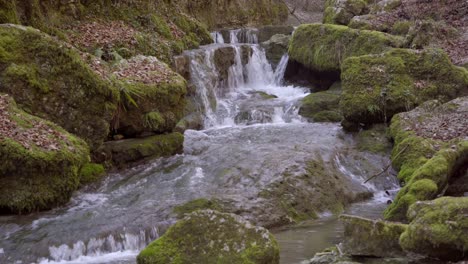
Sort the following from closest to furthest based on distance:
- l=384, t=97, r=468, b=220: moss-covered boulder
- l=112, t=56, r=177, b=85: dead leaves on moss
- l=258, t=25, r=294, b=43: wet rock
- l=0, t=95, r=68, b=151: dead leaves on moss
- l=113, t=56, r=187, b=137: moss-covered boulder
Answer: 1. l=384, t=97, r=468, b=220: moss-covered boulder
2. l=0, t=95, r=68, b=151: dead leaves on moss
3. l=113, t=56, r=187, b=137: moss-covered boulder
4. l=112, t=56, r=177, b=85: dead leaves on moss
5. l=258, t=25, r=294, b=43: wet rock

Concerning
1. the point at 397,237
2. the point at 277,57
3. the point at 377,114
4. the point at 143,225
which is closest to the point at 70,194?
the point at 143,225

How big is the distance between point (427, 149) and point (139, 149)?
5.81m

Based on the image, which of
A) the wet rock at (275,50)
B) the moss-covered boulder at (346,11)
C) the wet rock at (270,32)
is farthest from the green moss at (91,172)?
the wet rock at (270,32)

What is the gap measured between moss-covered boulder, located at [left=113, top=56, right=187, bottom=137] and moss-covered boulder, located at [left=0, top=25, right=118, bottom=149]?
2.81 ft

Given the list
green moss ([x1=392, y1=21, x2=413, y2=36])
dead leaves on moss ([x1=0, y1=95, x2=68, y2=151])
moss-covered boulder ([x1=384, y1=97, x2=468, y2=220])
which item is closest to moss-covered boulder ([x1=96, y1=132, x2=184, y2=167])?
dead leaves on moss ([x1=0, y1=95, x2=68, y2=151])

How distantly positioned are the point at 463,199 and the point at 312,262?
188 centimetres

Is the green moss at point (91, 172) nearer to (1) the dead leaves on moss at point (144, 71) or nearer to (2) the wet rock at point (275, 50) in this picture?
(1) the dead leaves on moss at point (144, 71)

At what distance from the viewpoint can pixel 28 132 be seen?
31.6 ft


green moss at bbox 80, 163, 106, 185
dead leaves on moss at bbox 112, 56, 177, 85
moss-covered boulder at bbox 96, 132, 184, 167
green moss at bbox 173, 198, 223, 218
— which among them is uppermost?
dead leaves on moss at bbox 112, 56, 177, 85

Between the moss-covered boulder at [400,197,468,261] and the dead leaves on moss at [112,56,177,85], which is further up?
the dead leaves on moss at [112,56,177,85]

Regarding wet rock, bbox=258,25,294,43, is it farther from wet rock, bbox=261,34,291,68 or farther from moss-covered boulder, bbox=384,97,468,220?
moss-covered boulder, bbox=384,97,468,220

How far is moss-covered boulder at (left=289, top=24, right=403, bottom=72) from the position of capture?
17109mm

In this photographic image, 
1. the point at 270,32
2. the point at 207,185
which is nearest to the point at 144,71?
the point at 207,185

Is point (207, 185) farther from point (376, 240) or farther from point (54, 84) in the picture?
point (376, 240)
